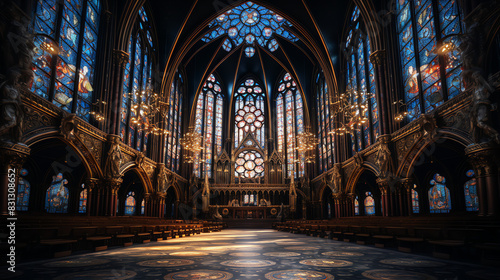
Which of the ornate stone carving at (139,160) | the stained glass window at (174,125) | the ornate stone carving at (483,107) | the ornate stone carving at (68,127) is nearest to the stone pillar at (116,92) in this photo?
the ornate stone carving at (139,160)

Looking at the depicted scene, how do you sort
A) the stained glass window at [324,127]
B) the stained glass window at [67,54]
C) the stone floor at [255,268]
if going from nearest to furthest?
the stone floor at [255,268], the stained glass window at [67,54], the stained glass window at [324,127]

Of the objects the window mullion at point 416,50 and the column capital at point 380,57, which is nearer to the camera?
the window mullion at point 416,50

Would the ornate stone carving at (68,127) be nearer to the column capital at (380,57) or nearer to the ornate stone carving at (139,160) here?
the ornate stone carving at (139,160)

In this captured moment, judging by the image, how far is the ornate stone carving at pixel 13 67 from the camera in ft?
39.4

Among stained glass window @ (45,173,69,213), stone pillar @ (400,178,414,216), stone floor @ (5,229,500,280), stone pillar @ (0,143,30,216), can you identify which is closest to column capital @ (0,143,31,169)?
stone pillar @ (0,143,30,216)

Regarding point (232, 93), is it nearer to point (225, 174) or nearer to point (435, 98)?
point (225, 174)

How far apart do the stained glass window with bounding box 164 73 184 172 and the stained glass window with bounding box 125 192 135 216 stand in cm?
467

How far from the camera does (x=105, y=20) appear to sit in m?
22.1

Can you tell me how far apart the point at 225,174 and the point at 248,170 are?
11.9ft

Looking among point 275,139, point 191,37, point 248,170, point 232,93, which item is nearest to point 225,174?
point 248,170

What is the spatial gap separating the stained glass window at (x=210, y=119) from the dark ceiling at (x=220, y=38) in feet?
12.1

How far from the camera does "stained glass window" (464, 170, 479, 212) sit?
755 inches

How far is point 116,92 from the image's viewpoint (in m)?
22.3

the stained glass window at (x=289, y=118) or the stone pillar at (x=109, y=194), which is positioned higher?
the stained glass window at (x=289, y=118)
